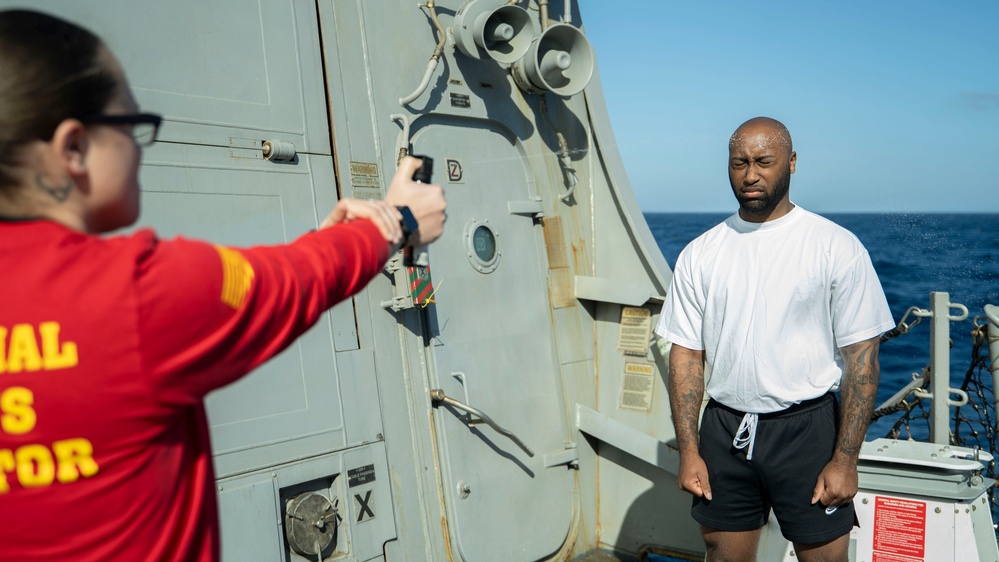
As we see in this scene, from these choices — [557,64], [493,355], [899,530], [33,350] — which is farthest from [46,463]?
[557,64]

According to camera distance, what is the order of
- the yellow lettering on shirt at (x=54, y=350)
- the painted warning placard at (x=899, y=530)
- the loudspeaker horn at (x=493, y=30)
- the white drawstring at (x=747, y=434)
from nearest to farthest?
the yellow lettering on shirt at (x=54, y=350), the white drawstring at (x=747, y=434), the painted warning placard at (x=899, y=530), the loudspeaker horn at (x=493, y=30)

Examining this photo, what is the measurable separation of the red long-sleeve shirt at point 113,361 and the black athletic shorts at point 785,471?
7.43ft

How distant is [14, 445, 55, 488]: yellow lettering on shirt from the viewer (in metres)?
1.10

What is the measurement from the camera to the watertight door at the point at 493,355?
156 inches

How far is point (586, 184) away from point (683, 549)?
2073 mm

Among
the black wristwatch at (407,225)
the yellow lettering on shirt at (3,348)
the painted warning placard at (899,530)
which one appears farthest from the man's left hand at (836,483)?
the yellow lettering on shirt at (3,348)

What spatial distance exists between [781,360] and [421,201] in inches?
76.6

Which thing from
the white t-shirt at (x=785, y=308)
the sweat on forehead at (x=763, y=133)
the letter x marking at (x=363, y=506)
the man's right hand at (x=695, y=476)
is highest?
the sweat on forehead at (x=763, y=133)

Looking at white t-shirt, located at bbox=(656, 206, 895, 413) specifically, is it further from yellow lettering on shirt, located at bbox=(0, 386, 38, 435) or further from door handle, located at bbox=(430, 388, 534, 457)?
yellow lettering on shirt, located at bbox=(0, 386, 38, 435)

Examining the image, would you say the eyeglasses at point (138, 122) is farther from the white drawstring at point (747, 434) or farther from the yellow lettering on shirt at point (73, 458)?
the white drawstring at point (747, 434)

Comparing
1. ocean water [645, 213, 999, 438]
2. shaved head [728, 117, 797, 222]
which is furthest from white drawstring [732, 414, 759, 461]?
ocean water [645, 213, 999, 438]

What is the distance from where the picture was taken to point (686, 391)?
10.8 feet

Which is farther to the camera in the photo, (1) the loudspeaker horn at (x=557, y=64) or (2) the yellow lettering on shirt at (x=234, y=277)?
(1) the loudspeaker horn at (x=557, y=64)

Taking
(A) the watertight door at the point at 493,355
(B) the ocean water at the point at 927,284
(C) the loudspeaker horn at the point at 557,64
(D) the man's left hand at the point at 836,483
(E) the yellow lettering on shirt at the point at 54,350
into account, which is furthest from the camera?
(B) the ocean water at the point at 927,284
